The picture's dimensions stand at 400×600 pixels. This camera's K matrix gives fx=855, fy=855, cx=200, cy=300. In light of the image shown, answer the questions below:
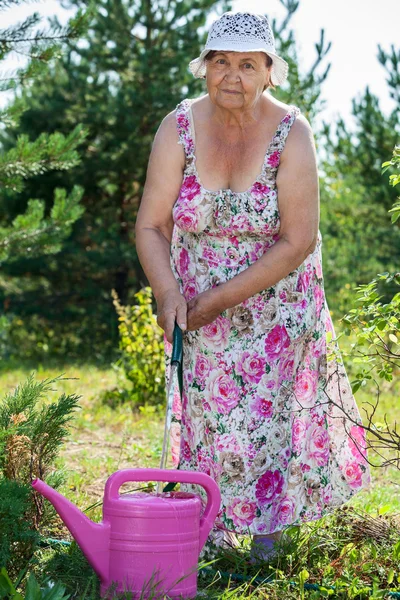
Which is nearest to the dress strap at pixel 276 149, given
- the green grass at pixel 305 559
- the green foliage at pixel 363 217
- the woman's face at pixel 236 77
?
the woman's face at pixel 236 77

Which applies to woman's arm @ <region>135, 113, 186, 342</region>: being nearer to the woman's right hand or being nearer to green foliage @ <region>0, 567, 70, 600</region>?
the woman's right hand

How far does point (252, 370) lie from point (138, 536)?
84 centimetres

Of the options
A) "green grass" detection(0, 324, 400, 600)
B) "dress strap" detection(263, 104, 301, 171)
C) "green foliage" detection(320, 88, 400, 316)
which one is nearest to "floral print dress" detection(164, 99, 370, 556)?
"dress strap" detection(263, 104, 301, 171)

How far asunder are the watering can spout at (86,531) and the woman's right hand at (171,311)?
686 mm

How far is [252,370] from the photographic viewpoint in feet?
8.93

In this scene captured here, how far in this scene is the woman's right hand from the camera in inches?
101

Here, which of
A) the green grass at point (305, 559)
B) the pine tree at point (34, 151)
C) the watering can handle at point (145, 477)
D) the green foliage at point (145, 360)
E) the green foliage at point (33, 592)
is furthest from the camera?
the green foliage at point (145, 360)

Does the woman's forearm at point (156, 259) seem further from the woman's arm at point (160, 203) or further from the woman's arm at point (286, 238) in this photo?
the woman's arm at point (286, 238)

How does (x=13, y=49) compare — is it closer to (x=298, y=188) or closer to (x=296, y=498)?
(x=298, y=188)

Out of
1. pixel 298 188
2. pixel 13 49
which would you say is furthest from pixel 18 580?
pixel 13 49

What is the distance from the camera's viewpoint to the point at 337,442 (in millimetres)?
2930

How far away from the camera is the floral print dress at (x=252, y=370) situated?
271 centimetres

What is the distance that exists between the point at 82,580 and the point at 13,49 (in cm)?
345

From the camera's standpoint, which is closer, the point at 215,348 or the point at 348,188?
the point at 215,348
